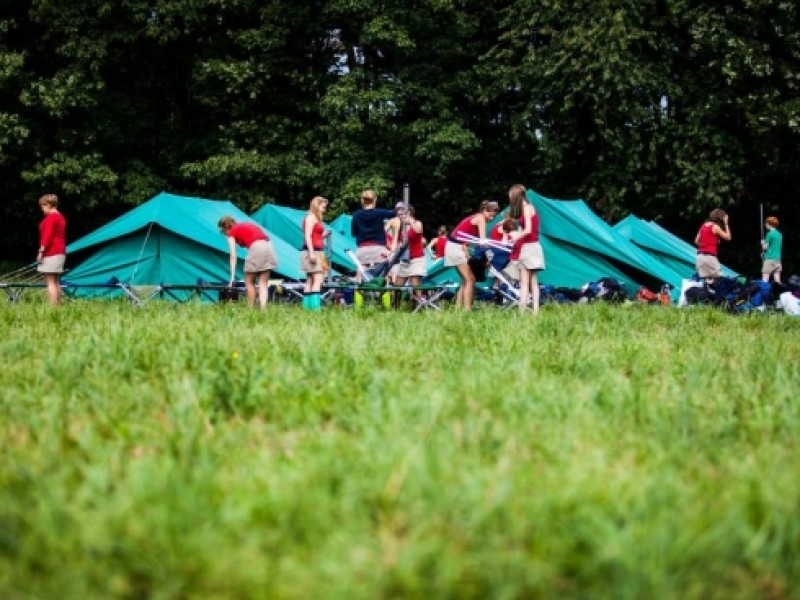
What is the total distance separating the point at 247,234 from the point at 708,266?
24.2 feet

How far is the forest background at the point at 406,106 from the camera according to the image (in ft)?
73.6

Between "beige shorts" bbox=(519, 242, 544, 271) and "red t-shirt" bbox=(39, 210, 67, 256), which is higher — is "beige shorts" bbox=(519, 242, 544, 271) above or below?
below

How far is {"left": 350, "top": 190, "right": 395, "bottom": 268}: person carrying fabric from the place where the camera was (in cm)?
1342

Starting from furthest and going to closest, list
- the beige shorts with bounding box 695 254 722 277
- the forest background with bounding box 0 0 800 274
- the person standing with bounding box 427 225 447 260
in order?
the forest background with bounding box 0 0 800 274
the person standing with bounding box 427 225 447 260
the beige shorts with bounding box 695 254 722 277

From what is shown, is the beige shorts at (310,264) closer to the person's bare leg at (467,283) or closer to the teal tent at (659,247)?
the person's bare leg at (467,283)

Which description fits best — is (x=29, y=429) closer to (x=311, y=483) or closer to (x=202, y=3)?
(x=311, y=483)

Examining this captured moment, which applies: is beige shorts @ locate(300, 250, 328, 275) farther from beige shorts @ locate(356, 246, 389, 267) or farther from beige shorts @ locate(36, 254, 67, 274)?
beige shorts @ locate(36, 254, 67, 274)

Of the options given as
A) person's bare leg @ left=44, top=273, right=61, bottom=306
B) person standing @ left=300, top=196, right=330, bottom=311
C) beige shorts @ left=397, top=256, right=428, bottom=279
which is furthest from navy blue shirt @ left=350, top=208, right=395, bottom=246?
person's bare leg @ left=44, top=273, right=61, bottom=306

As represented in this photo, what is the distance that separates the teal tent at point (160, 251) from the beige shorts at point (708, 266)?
7.01m

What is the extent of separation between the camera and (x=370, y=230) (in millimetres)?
13602

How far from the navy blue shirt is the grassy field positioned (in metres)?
8.76

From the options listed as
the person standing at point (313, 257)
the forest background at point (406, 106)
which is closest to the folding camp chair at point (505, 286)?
the person standing at point (313, 257)

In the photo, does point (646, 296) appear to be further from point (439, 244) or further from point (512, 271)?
point (439, 244)

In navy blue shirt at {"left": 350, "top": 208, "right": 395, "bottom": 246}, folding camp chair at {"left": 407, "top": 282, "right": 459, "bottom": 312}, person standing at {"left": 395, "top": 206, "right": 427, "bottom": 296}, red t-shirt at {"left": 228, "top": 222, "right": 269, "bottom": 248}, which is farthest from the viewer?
person standing at {"left": 395, "top": 206, "right": 427, "bottom": 296}
